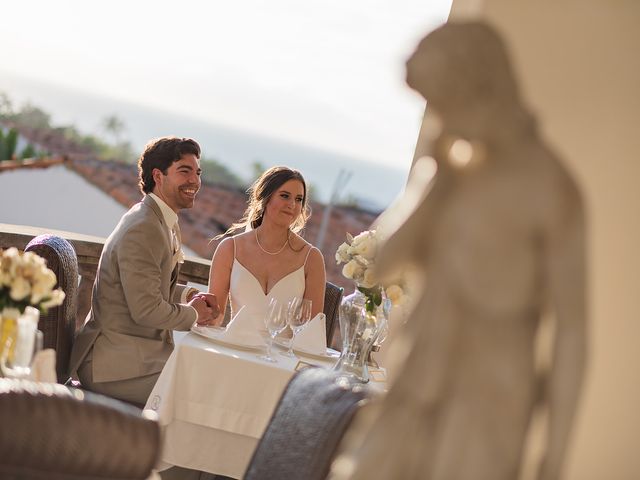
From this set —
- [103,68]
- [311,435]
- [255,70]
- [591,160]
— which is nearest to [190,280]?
[591,160]

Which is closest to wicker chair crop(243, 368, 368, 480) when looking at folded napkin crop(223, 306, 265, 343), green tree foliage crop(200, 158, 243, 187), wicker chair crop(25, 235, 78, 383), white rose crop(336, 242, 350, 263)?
white rose crop(336, 242, 350, 263)

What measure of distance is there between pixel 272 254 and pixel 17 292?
7.83ft

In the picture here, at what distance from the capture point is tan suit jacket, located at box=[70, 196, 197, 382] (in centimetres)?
401

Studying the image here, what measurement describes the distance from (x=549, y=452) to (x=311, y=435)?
29.0 inches

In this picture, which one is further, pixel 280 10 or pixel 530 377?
pixel 280 10

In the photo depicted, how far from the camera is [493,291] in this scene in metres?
1.62

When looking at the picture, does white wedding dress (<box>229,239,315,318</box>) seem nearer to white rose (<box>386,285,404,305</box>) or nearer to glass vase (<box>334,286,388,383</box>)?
glass vase (<box>334,286,388,383</box>)

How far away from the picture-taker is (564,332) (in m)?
1.59

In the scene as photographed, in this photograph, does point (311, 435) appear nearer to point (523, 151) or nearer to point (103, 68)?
point (523, 151)

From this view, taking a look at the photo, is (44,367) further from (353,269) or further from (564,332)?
(564,332)

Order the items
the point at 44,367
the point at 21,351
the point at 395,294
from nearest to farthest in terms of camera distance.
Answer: the point at 21,351 < the point at 44,367 < the point at 395,294

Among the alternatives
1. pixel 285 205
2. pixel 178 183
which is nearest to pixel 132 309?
pixel 178 183

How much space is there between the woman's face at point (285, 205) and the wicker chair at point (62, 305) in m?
1.18

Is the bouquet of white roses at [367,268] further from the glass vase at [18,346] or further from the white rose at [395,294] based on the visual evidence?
the glass vase at [18,346]
